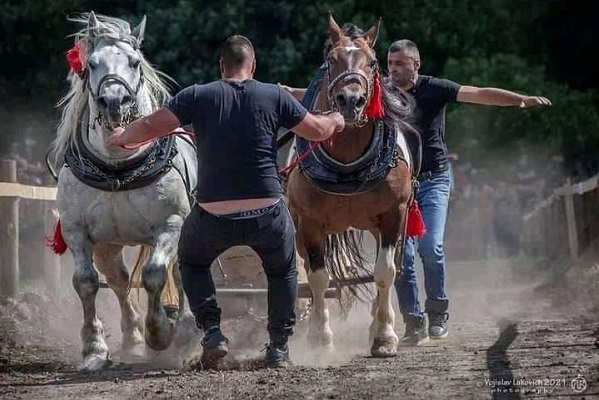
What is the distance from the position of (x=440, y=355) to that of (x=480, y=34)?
1228cm

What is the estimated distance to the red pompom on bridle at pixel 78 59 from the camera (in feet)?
26.4

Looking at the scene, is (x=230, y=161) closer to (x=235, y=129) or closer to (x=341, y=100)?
(x=235, y=129)

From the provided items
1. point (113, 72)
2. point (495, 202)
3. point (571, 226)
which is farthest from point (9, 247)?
point (495, 202)

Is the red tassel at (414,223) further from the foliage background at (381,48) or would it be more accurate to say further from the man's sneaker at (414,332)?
the foliage background at (381,48)

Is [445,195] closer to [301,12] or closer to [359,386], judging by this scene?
[359,386]

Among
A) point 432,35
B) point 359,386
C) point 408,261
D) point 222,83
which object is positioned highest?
point 432,35

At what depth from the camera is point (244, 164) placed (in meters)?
7.13

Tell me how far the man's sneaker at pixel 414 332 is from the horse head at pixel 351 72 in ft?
5.93

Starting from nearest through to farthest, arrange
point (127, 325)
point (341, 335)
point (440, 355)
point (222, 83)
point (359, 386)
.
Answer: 1. point (359, 386)
2. point (222, 83)
3. point (440, 355)
4. point (127, 325)
5. point (341, 335)

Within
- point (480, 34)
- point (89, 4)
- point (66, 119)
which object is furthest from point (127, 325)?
point (480, 34)

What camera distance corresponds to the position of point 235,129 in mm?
7086

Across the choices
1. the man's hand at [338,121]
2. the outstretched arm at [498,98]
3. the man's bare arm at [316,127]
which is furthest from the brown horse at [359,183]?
the outstretched arm at [498,98]

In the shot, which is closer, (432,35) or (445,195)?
(445,195)

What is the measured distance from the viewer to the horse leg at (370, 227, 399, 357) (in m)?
8.13
